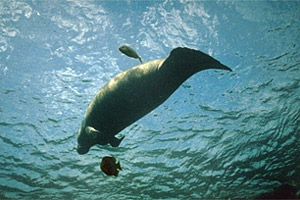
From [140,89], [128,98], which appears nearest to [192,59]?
[140,89]

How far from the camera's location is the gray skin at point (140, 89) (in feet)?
11.8

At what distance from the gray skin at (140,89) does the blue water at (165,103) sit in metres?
4.62

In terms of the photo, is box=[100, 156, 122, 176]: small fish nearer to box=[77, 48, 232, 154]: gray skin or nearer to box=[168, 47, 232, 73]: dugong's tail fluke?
box=[77, 48, 232, 154]: gray skin

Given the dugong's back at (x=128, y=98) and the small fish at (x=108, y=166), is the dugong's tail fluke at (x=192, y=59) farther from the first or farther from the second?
the small fish at (x=108, y=166)

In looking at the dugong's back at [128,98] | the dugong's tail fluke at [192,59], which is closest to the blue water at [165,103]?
the dugong's back at [128,98]

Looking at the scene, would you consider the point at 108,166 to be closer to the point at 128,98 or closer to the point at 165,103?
the point at 128,98

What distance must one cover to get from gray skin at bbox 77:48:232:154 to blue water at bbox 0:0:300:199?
462 cm

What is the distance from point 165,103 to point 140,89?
6646 mm

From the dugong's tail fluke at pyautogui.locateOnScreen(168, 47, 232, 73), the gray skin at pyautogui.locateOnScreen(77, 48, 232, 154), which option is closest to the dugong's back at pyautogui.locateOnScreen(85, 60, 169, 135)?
the gray skin at pyautogui.locateOnScreen(77, 48, 232, 154)

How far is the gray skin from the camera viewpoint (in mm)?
3611

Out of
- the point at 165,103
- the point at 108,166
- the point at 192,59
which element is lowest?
the point at 108,166

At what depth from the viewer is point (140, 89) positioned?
395cm

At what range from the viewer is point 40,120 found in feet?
36.7

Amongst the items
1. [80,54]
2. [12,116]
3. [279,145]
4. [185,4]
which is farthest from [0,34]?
[279,145]
